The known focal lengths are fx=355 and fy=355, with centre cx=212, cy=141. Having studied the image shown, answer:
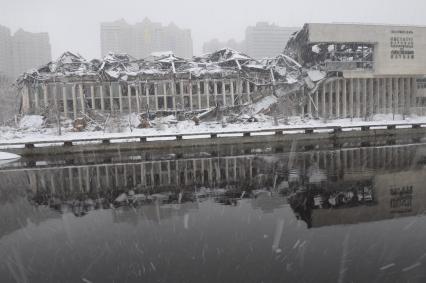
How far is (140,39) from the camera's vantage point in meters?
150

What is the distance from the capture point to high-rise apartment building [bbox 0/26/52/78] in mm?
123000

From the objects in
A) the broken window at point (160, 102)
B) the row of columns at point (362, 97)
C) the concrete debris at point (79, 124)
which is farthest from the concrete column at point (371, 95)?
the concrete debris at point (79, 124)

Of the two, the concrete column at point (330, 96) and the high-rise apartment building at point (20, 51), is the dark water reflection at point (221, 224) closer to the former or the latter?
the concrete column at point (330, 96)

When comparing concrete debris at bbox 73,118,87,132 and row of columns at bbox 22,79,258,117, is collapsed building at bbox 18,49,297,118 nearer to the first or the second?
row of columns at bbox 22,79,258,117

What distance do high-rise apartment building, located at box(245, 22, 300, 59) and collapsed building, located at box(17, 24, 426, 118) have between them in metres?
110

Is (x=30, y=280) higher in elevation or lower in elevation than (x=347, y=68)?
lower

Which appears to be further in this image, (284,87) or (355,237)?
Answer: (284,87)

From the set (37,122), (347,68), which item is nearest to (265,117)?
(347,68)

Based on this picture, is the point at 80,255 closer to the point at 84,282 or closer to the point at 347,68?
the point at 84,282

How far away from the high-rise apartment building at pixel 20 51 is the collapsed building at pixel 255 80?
95.1m

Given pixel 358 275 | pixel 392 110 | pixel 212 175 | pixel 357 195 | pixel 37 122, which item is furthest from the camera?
pixel 392 110

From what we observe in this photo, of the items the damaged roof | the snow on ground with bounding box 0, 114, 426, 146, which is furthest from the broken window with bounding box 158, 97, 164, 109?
the snow on ground with bounding box 0, 114, 426, 146

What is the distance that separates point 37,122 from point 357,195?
34.5 metres

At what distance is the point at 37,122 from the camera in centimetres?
3641
